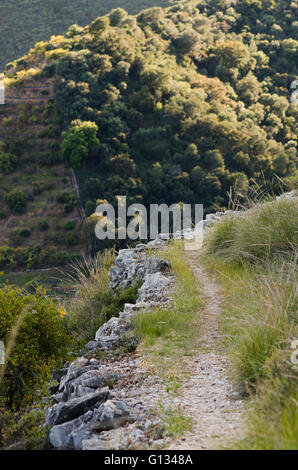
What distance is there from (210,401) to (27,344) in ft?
7.45

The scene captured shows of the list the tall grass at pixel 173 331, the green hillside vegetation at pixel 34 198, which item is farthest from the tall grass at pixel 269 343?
the green hillside vegetation at pixel 34 198

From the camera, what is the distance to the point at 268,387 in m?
2.59

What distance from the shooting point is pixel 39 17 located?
6812cm

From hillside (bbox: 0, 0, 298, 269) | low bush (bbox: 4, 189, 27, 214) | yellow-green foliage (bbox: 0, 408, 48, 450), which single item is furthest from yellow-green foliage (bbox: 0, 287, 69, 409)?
low bush (bbox: 4, 189, 27, 214)

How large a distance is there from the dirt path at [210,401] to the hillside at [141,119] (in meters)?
24.3

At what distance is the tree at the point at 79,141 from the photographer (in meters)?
31.7

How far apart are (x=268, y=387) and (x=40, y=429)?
65.5 inches

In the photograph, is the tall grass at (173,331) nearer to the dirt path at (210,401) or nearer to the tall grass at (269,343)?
the dirt path at (210,401)

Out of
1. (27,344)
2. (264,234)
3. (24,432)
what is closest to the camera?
(24,432)

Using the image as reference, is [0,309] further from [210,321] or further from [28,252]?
[28,252]

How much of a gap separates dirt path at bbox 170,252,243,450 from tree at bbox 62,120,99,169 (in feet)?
94.5

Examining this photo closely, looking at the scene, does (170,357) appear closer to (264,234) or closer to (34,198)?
(264,234)

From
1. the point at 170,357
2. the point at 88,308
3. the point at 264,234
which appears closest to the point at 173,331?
the point at 170,357
